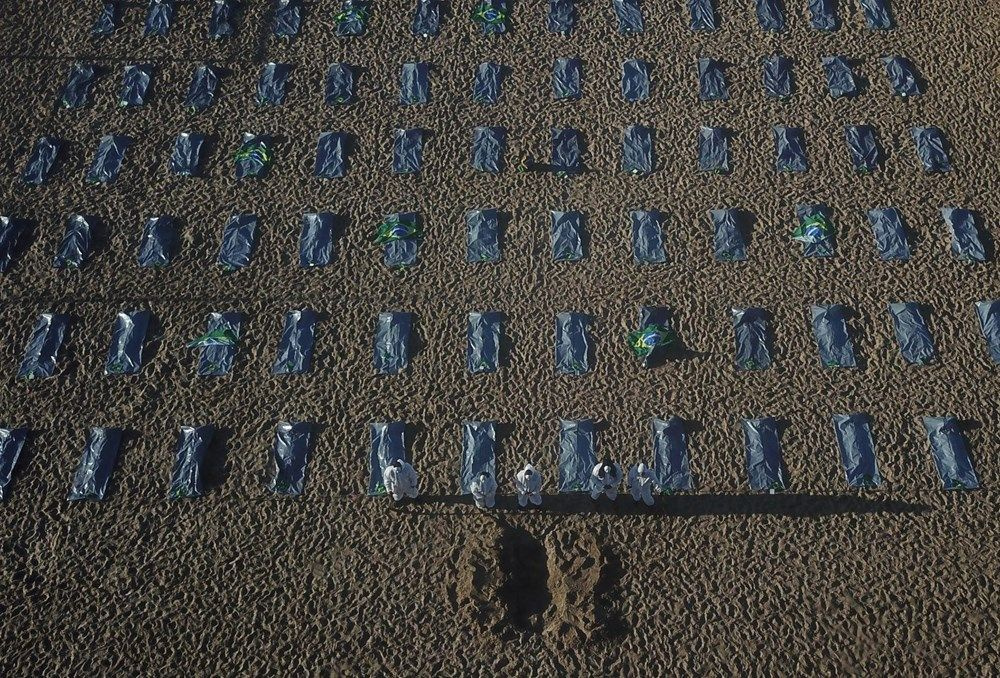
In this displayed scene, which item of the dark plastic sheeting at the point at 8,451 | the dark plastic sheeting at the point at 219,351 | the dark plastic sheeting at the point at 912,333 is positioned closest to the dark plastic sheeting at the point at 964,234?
the dark plastic sheeting at the point at 912,333

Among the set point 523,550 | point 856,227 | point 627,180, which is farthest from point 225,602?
point 856,227

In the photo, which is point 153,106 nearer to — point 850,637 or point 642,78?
point 642,78

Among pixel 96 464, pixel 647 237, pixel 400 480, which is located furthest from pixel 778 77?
pixel 96 464

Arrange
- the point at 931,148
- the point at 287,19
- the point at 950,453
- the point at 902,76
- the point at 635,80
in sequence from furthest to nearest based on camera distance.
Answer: the point at 287,19 < the point at 635,80 < the point at 902,76 < the point at 931,148 < the point at 950,453

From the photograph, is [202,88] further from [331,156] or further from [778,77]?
[778,77]

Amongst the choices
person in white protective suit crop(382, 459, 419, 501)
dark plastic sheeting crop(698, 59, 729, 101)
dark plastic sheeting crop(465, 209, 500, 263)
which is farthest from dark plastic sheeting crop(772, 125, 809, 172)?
person in white protective suit crop(382, 459, 419, 501)

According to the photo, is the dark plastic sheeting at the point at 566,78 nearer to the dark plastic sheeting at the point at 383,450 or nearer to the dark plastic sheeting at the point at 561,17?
the dark plastic sheeting at the point at 561,17
